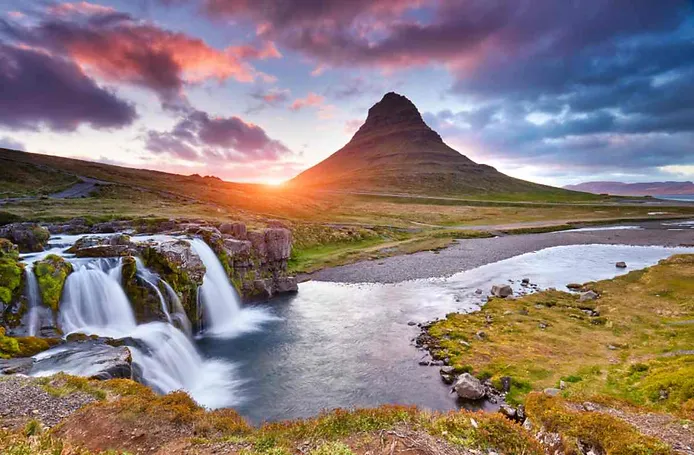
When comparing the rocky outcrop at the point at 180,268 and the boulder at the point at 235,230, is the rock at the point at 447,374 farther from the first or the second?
the boulder at the point at 235,230

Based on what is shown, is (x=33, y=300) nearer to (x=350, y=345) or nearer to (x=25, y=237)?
(x=25, y=237)

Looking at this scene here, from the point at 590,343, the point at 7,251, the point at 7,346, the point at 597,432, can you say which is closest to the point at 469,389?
the point at 597,432

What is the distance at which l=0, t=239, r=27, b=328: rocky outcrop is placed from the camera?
2081cm

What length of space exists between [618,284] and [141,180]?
6192 inches

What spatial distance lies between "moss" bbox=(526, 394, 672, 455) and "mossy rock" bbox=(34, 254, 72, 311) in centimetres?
2910

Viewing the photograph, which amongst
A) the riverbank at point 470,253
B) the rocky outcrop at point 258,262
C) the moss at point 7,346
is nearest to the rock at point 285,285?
the rocky outcrop at point 258,262

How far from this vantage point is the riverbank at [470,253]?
5306 cm

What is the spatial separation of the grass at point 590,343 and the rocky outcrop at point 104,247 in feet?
91.8

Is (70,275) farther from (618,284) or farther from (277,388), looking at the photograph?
(618,284)

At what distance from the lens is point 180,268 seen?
1261 inches

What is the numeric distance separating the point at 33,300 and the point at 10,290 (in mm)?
1340

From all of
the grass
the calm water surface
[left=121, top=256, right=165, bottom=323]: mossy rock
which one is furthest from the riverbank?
[left=121, top=256, right=165, bottom=323]: mossy rock

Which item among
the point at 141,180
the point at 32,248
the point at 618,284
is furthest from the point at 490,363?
the point at 141,180

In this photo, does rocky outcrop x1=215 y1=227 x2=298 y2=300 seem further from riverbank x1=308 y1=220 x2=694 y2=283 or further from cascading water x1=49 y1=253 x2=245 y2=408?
cascading water x1=49 y1=253 x2=245 y2=408
